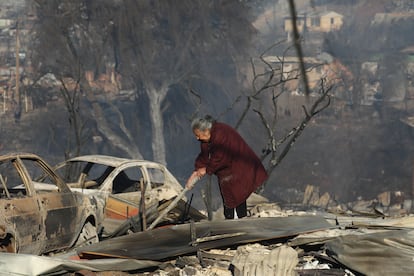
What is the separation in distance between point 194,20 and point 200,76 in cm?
332

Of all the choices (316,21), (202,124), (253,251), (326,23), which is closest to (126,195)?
(202,124)

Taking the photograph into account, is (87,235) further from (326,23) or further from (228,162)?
(326,23)

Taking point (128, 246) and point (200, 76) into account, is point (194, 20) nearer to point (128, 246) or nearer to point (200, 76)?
point (200, 76)

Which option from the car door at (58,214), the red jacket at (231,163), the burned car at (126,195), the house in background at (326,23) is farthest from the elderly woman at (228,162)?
the house in background at (326,23)

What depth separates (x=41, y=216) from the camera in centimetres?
1014

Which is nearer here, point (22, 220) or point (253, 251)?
point (253, 251)

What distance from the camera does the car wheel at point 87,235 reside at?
440 inches

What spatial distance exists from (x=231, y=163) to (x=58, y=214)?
244 centimetres

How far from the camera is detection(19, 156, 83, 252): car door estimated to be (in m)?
10.3

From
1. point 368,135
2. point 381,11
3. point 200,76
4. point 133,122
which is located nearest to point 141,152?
point 133,122

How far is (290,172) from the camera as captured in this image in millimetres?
48969

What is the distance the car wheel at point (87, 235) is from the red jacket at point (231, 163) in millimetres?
1479

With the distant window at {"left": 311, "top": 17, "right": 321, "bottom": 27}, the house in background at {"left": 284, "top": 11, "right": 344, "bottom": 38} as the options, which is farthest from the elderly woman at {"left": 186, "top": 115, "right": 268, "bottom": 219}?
the house in background at {"left": 284, "top": 11, "right": 344, "bottom": 38}

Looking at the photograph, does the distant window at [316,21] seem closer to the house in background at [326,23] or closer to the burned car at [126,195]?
the house in background at [326,23]
